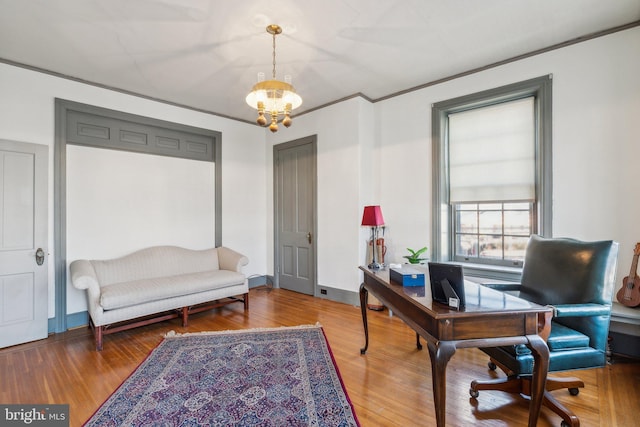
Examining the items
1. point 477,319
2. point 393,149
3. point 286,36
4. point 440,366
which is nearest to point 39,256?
point 286,36

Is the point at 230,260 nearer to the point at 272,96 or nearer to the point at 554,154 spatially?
the point at 272,96

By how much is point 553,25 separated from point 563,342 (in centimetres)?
274

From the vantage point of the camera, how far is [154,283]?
3.52 m

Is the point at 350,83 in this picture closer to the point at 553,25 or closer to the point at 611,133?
the point at 553,25

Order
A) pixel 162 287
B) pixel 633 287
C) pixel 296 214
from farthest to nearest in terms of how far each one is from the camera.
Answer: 1. pixel 296 214
2. pixel 162 287
3. pixel 633 287

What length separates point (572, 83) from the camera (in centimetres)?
295

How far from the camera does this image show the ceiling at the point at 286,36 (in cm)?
245

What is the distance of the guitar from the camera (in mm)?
2537

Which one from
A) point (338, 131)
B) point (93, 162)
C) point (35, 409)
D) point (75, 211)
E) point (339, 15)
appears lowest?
point (35, 409)

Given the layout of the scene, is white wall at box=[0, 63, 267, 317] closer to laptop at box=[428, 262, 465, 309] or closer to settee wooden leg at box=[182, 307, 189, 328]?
settee wooden leg at box=[182, 307, 189, 328]

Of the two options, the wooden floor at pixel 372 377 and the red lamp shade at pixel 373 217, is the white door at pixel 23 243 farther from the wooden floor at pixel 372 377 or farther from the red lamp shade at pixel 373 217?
the red lamp shade at pixel 373 217

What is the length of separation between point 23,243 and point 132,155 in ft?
5.13

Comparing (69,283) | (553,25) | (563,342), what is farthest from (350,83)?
(69,283)

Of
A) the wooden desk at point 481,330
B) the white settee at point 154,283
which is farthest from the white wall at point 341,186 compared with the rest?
the wooden desk at point 481,330
